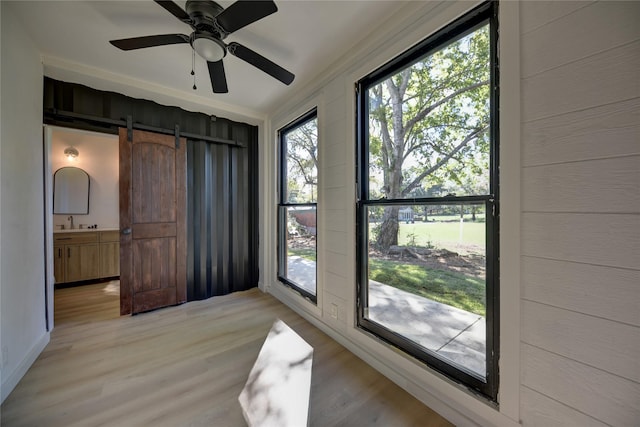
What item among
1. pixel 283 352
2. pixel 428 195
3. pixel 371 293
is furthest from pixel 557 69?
pixel 283 352

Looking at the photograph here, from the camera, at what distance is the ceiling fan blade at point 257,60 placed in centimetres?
156

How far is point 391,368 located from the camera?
171cm

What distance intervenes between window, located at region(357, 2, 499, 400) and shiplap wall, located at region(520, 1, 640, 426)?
17cm

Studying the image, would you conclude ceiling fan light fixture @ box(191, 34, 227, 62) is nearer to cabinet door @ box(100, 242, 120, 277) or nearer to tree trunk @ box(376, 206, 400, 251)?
tree trunk @ box(376, 206, 400, 251)

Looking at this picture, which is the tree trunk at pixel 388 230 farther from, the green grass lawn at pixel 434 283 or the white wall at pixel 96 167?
the white wall at pixel 96 167

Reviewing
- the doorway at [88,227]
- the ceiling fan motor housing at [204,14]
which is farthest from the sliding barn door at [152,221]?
the ceiling fan motor housing at [204,14]

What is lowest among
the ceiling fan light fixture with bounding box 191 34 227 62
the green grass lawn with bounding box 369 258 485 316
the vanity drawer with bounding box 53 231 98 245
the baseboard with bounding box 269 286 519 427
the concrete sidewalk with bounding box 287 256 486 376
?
the baseboard with bounding box 269 286 519 427

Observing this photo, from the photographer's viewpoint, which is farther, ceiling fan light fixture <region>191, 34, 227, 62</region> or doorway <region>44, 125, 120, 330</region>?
doorway <region>44, 125, 120, 330</region>

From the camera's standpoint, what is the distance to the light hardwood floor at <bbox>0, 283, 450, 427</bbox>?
1.39 metres

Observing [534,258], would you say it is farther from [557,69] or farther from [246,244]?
[246,244]

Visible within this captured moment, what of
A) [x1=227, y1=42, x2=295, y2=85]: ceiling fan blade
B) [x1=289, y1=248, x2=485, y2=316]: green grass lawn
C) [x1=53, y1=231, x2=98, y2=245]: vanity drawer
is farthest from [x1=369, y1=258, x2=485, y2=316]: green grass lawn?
[x1=53, y1=231, x2=98, y2=245]: vanity drawer

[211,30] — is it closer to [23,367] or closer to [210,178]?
[210,178]

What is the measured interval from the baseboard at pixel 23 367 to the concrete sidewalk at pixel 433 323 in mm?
2526

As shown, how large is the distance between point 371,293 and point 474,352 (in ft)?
2.58
